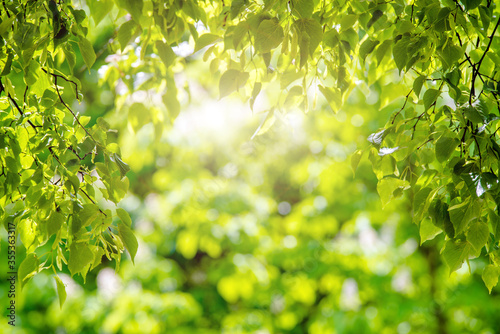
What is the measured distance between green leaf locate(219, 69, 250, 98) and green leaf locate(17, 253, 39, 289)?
1.65ft

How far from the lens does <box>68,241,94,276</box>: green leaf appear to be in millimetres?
756

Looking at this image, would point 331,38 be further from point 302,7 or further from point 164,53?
point 164,53

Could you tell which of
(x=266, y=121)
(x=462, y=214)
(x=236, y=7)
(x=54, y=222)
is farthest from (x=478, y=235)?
(x=54, y=222)

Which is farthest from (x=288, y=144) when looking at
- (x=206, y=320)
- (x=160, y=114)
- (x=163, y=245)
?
(x=160, y=114)

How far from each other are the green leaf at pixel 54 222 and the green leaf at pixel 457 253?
0.72 m

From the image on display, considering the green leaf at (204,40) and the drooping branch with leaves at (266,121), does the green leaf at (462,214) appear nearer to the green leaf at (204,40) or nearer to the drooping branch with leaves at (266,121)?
the drooping branch with leaves at (266,121)

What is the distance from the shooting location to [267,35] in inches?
31.0

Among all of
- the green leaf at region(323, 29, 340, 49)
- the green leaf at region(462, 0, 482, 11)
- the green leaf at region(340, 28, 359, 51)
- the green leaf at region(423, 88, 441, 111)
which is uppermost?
the green leaf at region(462, 0, 482, 11)

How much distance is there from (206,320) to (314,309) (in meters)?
1.21

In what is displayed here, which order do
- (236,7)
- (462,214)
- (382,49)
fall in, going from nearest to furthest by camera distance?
(462,214), (236,7), (382,49)

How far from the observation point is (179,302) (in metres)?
3.46

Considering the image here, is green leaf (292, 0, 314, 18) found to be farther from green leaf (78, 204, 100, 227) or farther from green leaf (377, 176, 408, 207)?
green leaf (78, 204, 100, 227)

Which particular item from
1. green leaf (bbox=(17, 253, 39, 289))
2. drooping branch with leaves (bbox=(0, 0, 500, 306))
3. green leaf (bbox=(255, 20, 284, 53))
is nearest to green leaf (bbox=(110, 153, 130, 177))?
drooping branch with leaves (bbox=(0, 0, 500, 306))

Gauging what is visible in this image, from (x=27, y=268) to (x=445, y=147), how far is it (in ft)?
2.69
